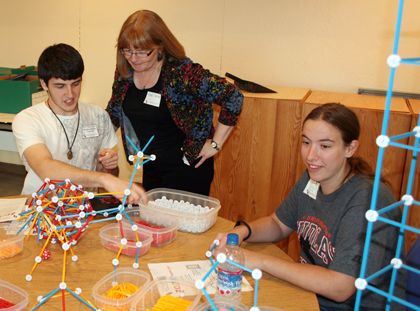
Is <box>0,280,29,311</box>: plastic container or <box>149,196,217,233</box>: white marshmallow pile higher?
<box>149,196,217,233</box>: white marshmallow pile

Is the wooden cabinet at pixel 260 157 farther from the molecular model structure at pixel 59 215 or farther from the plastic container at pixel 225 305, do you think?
the plastic container at pixel 225 305

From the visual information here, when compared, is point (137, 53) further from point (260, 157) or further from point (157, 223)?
point (260, 157)

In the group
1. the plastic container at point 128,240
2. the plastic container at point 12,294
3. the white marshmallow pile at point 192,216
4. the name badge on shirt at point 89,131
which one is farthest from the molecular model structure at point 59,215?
the name badge on shirt at point 89,131

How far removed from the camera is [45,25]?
457 cm

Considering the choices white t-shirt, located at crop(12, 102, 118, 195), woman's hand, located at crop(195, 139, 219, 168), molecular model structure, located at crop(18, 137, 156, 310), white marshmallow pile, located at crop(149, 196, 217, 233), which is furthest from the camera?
woman's hand, located at crop(195, 139, 219, 168)

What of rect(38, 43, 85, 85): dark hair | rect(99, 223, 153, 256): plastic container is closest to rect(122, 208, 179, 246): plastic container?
rect(99, 223, 153, 256): plastic container

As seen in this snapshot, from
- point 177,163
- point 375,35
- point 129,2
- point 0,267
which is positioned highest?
point 129,2

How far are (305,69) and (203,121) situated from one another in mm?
1572

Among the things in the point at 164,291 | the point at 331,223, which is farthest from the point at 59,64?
the point at 331,223

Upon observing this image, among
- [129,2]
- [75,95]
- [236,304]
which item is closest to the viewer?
[236,304]

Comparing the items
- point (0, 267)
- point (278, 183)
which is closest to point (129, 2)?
point (278, 183)

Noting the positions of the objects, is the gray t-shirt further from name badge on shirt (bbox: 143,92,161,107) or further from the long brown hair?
the long brown hair

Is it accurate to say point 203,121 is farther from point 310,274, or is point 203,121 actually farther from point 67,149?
point 310,274

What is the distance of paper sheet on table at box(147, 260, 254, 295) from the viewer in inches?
52.6
